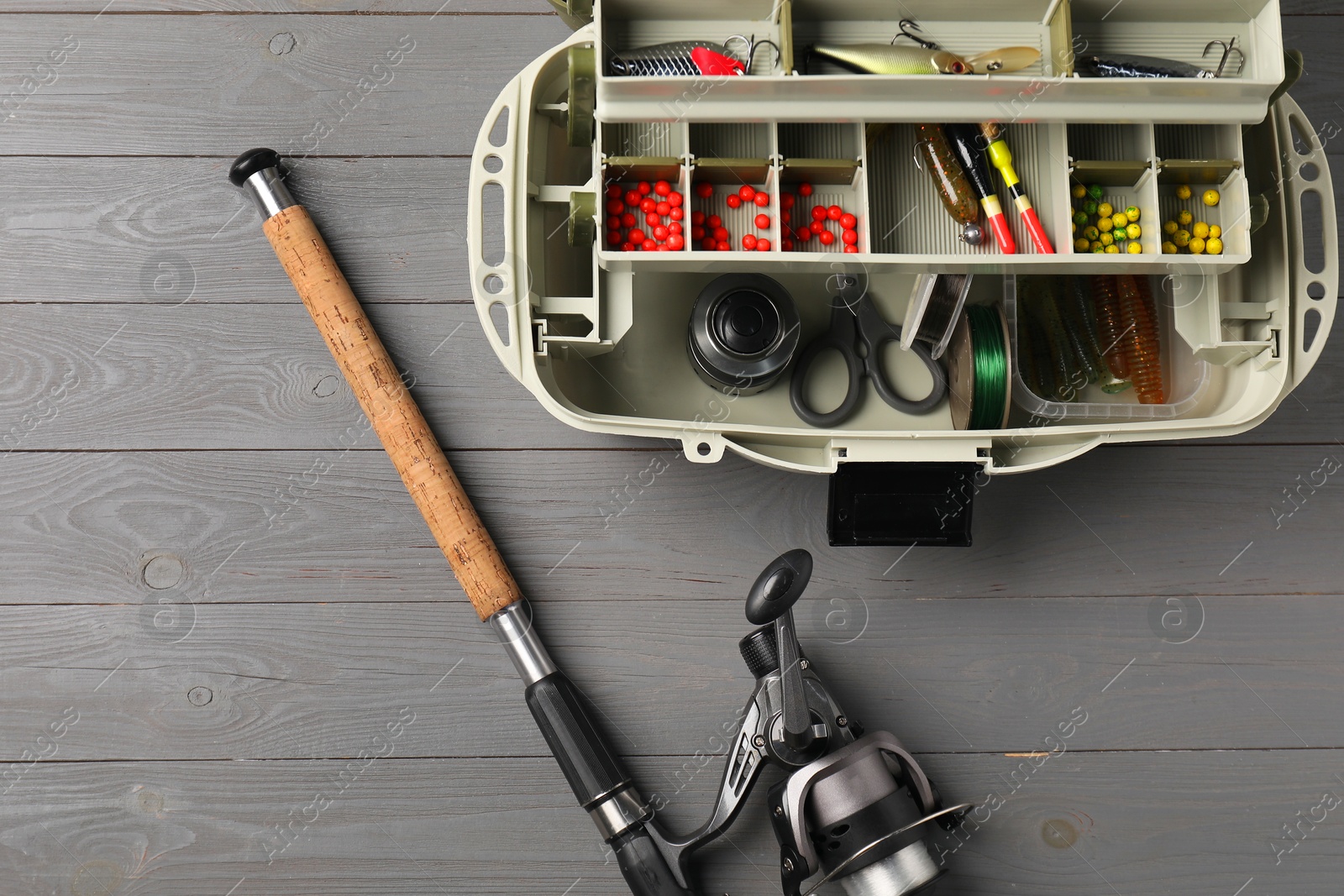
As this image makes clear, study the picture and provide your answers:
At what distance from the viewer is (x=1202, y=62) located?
2.91 feet

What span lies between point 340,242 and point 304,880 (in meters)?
0.81

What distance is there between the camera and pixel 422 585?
3.69ft

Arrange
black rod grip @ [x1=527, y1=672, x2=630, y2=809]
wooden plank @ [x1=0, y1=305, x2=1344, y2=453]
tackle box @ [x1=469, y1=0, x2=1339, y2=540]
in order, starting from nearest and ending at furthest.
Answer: tackle box @ [x1=469, y1=0, x2=1339, y2=540] → black rod grip @ [x1=527, y1=672, x2=630, y2=809] → wooden plank @ [x1=0, y1=305, x2=1344, y2=453]

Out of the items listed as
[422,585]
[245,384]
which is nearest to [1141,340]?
[422,585]

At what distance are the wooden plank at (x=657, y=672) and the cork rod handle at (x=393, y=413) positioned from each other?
0.09 m

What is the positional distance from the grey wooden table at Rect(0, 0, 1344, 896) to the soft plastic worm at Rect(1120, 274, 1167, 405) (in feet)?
0.46

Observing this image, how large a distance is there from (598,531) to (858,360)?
0.39 m

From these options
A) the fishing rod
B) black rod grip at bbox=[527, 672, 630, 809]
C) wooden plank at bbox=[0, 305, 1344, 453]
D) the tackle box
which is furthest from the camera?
wooden plank at bbox=[0, 305, 1344, 453]

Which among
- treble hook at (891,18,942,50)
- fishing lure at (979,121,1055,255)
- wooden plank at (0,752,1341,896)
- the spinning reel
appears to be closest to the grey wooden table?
wooden plank at (0,752,1341,896)

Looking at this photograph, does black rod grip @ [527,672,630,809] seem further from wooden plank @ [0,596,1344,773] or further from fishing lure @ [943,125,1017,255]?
fishing lure @ [943,125,1017,255]

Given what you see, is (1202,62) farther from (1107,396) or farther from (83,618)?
(83,618)

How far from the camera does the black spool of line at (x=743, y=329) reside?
1011 mm

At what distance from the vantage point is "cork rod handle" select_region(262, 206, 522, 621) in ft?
3.51

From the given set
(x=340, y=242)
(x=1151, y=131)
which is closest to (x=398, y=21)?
(x=340, y=242)
